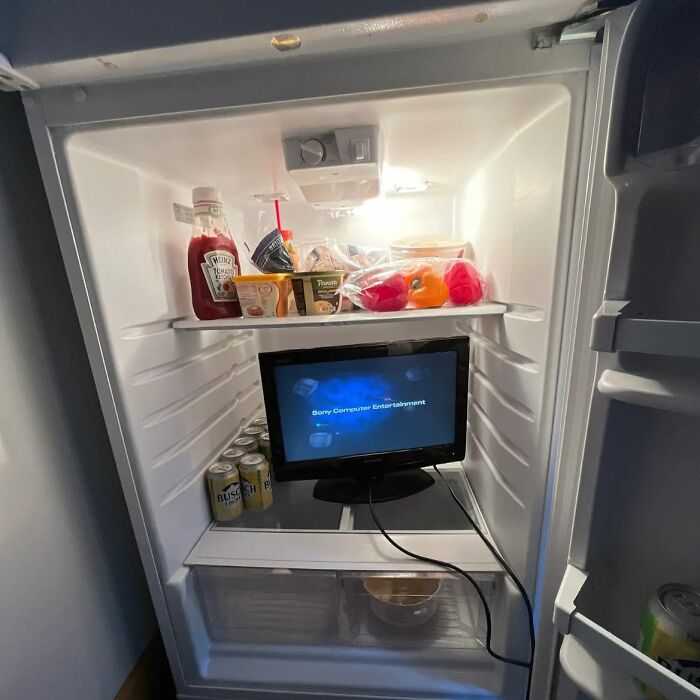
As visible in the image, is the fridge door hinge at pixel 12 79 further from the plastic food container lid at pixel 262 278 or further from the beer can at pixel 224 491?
the beer can at pixel 224 491

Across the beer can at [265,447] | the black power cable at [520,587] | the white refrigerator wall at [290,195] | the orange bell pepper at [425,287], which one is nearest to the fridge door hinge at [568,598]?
the white refrigerator wall at [290,195]

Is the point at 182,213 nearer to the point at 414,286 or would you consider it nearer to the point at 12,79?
the point at 12,79

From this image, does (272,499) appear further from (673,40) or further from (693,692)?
(673,40)

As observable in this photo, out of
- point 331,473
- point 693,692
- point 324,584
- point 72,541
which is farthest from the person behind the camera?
point 331,473

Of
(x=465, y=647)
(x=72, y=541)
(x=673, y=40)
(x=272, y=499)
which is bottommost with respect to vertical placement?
(x=465, y=647)

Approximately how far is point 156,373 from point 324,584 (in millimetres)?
627

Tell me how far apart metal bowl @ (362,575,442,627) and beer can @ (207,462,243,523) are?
0.37m

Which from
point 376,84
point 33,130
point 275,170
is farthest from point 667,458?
point 33,130

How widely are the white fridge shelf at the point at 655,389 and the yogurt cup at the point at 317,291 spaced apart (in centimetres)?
53

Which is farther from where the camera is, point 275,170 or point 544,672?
point 275,170

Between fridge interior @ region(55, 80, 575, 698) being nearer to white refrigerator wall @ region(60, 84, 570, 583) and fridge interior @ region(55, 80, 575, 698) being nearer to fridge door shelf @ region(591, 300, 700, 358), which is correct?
white refrigerator wall @ region(60, 84, 570, 583)

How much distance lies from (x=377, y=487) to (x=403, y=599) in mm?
264

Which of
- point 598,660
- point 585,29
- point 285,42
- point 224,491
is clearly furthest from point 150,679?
point 585,29

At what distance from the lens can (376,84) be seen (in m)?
0.49
